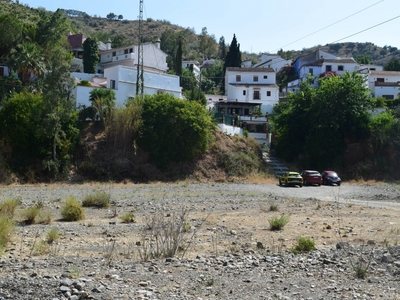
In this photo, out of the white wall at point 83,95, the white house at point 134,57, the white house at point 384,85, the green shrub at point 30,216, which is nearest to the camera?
the green shrub at point 30,216

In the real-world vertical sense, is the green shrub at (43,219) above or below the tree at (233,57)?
below

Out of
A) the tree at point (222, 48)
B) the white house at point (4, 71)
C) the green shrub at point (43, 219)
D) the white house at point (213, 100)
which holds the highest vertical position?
the tree at point (222, 48)

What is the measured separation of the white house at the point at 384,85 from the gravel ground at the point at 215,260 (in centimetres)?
6745

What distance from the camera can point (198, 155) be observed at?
56531 millimetres

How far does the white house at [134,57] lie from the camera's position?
298 ft

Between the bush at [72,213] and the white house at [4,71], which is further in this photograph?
the white house at [4,71]

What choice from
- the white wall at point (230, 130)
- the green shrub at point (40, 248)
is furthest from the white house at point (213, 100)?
the green shrub at point (40, 248)

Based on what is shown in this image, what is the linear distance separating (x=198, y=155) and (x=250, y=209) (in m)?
27.2

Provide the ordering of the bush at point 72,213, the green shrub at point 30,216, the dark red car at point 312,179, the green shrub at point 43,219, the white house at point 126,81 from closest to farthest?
the green shrub at point 30,216 < the green shrub at point 43,219 < the bush at point 72,213 < the dark red car at point 312,179 < the white house at point 126,81

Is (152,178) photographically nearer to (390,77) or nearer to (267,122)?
(267,122)

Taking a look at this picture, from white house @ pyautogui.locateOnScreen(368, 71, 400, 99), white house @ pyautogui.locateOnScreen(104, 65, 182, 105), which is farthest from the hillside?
white house @ pyautogui.locateOnScreen(104, 65, 182, 105)

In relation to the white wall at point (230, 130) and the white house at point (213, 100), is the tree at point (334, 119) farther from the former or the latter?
the white house at point (213, 100)

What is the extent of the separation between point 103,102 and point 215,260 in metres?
43.1

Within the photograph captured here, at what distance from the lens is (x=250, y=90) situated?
88188mm
